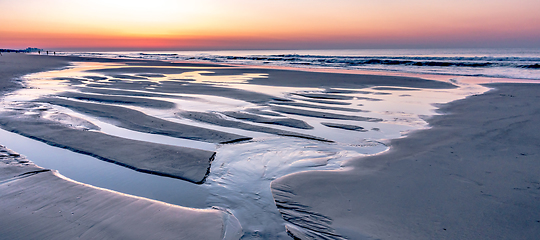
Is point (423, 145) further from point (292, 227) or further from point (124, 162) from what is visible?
point (124, 162)

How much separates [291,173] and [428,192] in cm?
178

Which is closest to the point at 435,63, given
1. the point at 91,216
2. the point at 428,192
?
the point at 428,192

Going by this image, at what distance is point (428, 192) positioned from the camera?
353 centimetres

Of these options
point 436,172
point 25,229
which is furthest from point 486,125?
point 25,229

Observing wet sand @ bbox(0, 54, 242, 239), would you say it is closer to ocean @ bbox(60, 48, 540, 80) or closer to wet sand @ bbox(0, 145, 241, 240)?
wet sand @ bbox(0, 145, 241, 240)

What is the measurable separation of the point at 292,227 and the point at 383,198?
124 cm

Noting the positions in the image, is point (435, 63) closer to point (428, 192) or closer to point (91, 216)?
point (428, 192)

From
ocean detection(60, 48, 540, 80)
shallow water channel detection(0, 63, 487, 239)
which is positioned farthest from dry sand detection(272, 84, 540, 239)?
ocean detection(60, 48, 540, 80)

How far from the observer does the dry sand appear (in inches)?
112

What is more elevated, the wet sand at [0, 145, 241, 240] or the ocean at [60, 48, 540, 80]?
the ocean at [60, 48, 540, 80]

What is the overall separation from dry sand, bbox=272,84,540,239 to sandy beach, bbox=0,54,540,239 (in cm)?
2

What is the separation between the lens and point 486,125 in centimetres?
632

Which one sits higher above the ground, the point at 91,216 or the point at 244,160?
the point at 244,160

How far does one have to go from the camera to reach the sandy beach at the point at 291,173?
2.88 metres
